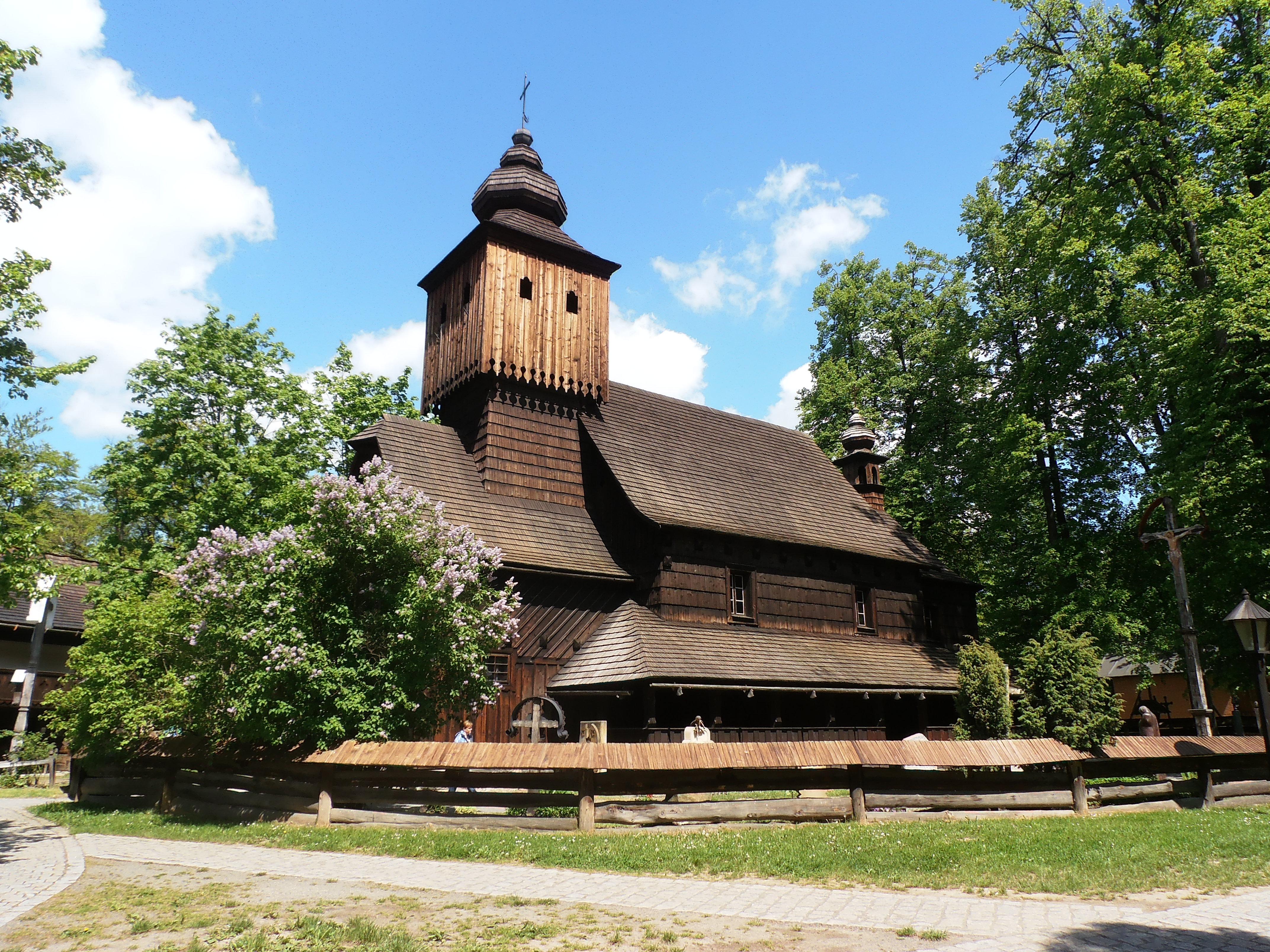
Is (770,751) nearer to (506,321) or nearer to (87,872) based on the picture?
(87,872)

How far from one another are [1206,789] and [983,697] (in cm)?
347

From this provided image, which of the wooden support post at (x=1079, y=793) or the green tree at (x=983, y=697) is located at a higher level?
the green tree at (x=983, y=697)

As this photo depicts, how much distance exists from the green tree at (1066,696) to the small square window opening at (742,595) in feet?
29.4

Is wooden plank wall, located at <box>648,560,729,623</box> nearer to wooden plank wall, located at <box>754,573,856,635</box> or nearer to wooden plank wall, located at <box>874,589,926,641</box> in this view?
wooden plank wall, located at <box>754,573,856,635</box>

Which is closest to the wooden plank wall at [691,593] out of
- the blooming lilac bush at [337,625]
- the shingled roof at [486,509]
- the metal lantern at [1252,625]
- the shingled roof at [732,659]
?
the shingled roof at [732,659]

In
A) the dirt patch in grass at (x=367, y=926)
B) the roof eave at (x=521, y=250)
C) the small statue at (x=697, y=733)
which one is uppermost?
the roof eave at (x=521, y=250)

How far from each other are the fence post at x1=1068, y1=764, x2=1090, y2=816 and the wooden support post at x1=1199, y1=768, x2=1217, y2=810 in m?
2.35

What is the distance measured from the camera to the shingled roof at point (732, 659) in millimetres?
18625

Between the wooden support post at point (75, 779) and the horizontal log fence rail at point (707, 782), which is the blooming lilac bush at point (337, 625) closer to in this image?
the horizontal log fence rail at point (707, 782)

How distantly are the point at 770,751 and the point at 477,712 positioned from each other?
303 inches

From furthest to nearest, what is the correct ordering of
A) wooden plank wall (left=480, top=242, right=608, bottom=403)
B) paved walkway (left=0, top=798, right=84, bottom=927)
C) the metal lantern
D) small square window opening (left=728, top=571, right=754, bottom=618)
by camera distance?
1. small square window opening (left=728, top=571, right=754, bottom=618)
2. wooden plank wall (left=480, top=242, right=608, bottom=403)
3. the metal lantern
4. paved walkway (left=0, top=798, right=84, bottom=927)

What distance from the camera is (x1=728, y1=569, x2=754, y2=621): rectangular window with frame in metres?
22.7

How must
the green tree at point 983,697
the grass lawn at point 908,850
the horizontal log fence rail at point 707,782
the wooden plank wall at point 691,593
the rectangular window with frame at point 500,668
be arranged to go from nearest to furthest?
the grass lawn at point 908,850 → the horizontal log fence rail at point 707,782 → the green tree at point 983,697 → the rectangular window with frame at point 500,668 → the wooden plank wall at point 691,593

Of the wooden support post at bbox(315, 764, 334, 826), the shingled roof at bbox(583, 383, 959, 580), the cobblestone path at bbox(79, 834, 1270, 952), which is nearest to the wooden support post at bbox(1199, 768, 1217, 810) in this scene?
the cobblestone path at bbox(79, 834, 1270, 952)
